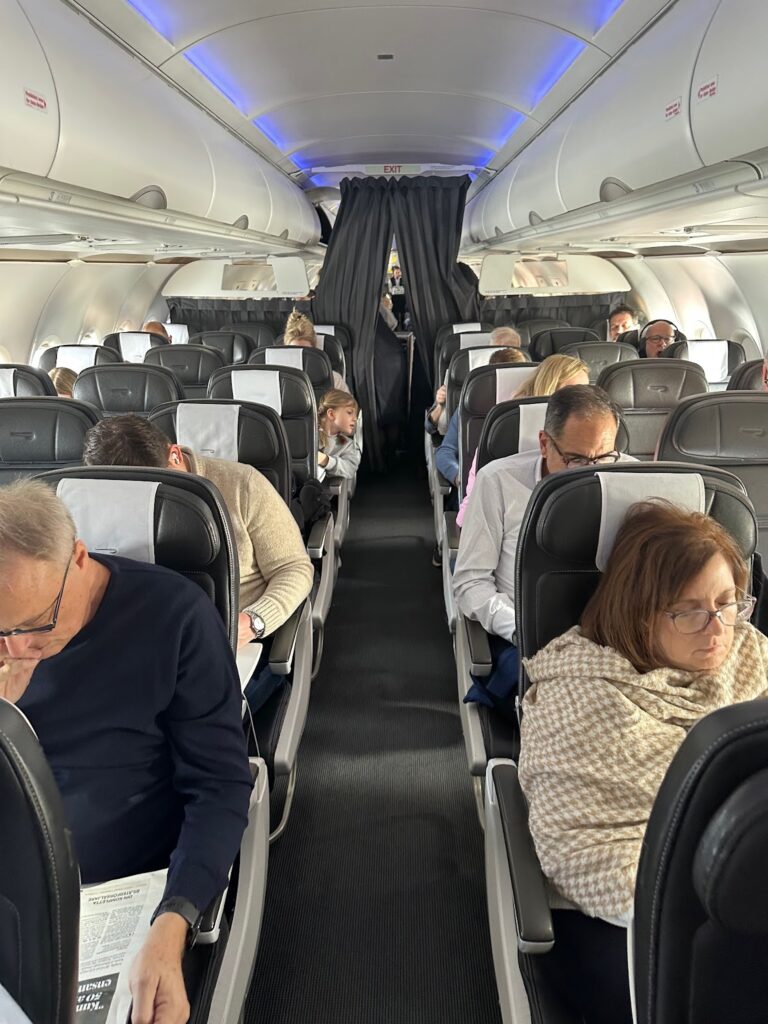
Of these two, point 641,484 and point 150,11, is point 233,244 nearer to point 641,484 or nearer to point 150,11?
point 150,11

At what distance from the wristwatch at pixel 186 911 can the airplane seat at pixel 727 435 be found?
7.69 feet

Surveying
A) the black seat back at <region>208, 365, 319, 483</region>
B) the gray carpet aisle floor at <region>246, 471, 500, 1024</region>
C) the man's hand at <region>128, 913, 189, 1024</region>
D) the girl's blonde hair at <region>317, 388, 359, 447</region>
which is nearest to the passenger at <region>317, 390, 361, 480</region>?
the girl's blonde hair at <region>317, 388, 359, 447</region>

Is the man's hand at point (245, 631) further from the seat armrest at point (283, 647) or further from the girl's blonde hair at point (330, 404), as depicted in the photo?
the girl's blonde hair at point (330, 404)

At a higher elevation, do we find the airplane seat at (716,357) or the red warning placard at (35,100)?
the red warning placard at (35,100)

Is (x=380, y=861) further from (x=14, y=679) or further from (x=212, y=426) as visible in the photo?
(x=212, y=426)

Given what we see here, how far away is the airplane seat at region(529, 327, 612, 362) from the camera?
705 centimetres

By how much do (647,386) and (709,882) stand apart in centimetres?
401

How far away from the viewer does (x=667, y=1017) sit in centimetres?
90

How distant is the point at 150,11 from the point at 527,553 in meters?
3.06

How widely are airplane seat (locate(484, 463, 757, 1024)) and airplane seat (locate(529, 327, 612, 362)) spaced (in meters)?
5.40

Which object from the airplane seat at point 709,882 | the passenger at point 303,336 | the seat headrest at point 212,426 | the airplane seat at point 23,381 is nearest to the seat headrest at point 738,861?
the airplane seat at point 709,882

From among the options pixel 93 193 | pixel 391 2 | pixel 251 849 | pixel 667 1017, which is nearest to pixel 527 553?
pixel 251 849

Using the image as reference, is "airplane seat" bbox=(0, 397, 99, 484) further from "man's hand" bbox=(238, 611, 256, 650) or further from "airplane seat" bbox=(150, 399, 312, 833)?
"man's hand" bbox=(238, 611, 256, 650)

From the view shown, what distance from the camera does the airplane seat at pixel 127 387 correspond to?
14.7 feet
